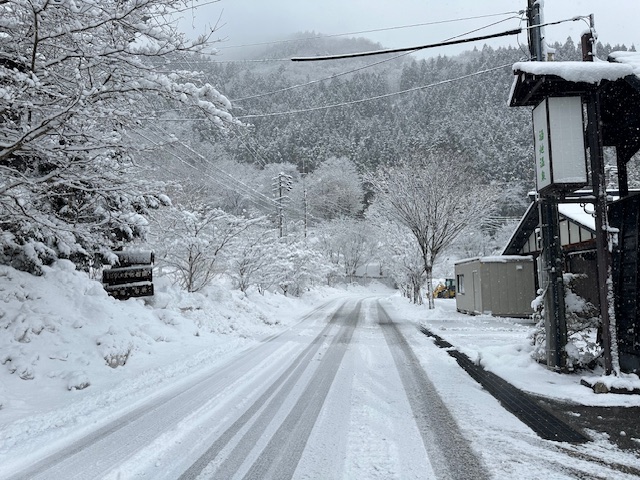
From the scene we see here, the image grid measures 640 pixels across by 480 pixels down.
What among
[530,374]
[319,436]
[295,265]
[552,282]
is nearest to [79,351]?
[319,436]

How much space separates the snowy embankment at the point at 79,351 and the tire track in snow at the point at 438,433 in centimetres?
359

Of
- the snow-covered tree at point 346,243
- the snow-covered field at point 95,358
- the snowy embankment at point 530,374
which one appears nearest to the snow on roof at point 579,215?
the snowy embankment at point 530,374

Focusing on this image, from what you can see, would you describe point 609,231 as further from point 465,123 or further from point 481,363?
point 465,123

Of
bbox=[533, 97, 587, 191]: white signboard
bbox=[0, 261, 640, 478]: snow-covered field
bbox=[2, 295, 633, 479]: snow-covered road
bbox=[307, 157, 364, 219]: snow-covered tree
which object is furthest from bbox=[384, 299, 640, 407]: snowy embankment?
bbox=[307, 157, 364, 219]: snow-covered tree

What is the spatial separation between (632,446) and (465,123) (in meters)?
49.7

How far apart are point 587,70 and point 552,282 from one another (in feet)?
10.7

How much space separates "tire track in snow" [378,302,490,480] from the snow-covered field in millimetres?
250

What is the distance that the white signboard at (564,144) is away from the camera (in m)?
6.12

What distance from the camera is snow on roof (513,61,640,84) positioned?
5.68m

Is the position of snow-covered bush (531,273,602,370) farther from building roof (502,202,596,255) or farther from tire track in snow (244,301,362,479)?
building roof (502,202,596,255)

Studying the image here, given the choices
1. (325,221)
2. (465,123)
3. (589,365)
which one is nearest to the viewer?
(589,365)

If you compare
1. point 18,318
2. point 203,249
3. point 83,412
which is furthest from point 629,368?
point 203,249

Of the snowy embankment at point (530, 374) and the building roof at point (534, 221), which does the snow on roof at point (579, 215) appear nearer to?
the building roof at point (534, 221)

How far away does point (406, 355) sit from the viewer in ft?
28.5
